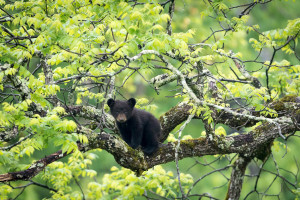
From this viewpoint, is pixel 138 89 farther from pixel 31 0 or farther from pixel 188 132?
pixel 31 0

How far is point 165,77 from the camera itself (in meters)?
5.95

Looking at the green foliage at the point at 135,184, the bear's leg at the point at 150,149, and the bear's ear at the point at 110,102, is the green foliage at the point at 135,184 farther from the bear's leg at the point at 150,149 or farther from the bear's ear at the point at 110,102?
the bear's ear at the point at 110,102

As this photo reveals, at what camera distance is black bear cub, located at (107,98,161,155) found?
6320 mm

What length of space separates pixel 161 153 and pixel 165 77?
1.17 metres

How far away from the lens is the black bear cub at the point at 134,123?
20.7ft

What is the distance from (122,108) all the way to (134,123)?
330 millimetres

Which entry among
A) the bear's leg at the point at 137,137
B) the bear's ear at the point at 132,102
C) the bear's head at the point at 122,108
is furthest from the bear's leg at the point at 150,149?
the bear's ear at the point at 132,102

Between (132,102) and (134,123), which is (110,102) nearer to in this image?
(132,102)

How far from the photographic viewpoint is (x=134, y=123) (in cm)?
662

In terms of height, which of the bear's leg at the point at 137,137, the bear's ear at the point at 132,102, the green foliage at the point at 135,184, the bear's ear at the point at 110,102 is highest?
the bear's ear at the point at 132,102

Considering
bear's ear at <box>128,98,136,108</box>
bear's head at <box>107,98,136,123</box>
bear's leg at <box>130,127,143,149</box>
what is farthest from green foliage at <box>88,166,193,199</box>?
bear's ear at <box>128,98,136,108</box>

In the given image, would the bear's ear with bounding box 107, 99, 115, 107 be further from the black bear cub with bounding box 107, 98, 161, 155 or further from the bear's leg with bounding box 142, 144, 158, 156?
the bear's leg with bounding box 142, 144, 158, 156


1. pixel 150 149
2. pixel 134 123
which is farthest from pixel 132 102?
pixel 150 149

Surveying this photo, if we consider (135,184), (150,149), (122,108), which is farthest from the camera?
(122,108)
